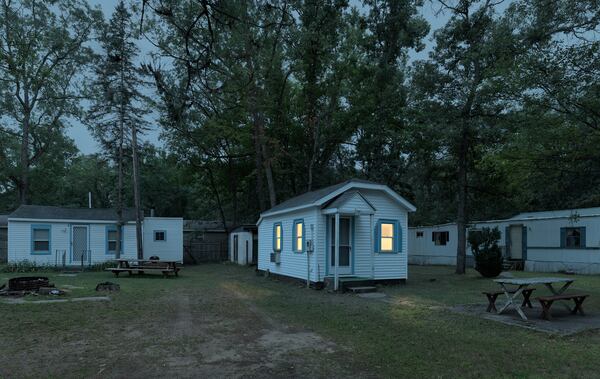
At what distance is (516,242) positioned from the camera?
22.0 m

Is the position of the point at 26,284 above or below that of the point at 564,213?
below

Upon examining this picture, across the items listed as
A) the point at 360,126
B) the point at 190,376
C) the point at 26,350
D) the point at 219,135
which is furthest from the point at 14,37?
the point at 190,376

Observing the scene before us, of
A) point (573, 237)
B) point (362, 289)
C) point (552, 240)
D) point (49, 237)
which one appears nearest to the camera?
point (362, 289)

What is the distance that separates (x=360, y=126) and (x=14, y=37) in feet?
79.0

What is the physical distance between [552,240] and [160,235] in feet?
68.7

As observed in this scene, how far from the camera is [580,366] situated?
17.2 feet

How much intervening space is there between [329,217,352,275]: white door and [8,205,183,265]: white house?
14.3 m

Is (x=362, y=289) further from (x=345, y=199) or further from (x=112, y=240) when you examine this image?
(x=112, y=240)

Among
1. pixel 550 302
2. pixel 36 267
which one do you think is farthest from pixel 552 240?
pixel 36 267

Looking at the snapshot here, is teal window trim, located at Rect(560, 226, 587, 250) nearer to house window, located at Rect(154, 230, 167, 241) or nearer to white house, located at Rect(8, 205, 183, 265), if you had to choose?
house window, located at Rect(154, 230, 167, 241)

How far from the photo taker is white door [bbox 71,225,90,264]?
74.6 ft

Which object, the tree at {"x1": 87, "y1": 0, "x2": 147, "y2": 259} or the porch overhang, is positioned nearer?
the porch overhang

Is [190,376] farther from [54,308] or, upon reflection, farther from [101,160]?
[101,160]

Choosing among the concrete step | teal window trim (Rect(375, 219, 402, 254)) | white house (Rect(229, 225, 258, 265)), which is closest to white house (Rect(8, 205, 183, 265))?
white house (Rect(229, 225, 258, 265))
